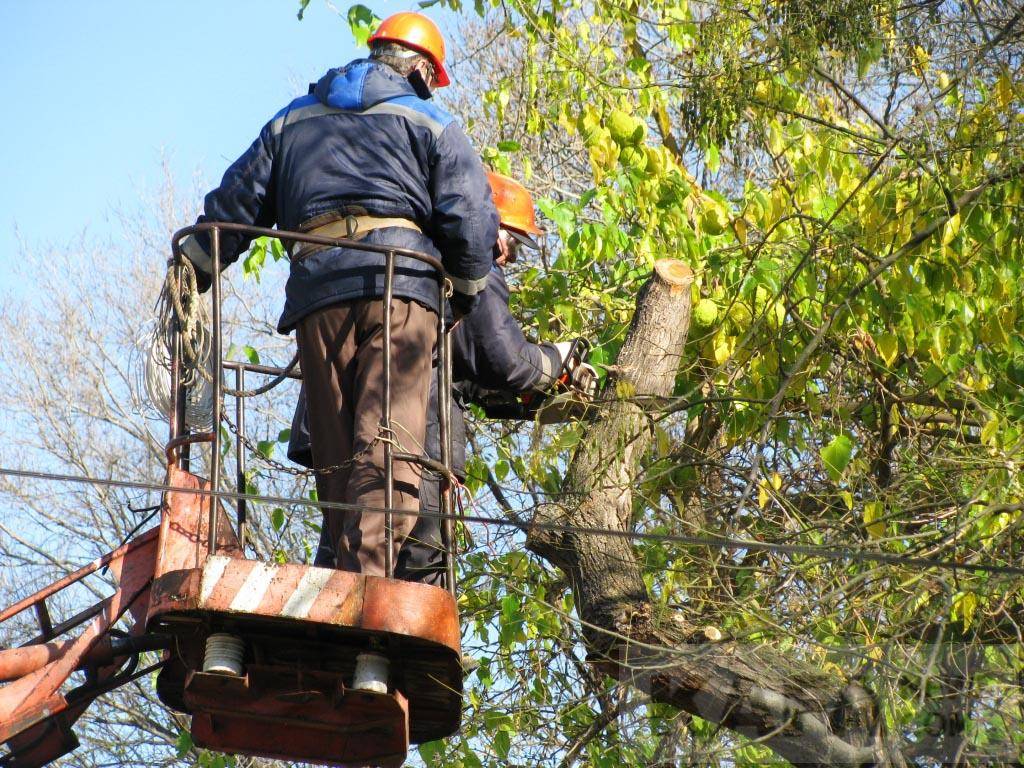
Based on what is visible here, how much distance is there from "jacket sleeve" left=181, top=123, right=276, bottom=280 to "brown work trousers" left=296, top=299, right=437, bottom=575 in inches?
19.2

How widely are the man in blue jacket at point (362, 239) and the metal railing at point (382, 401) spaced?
65 millimetres

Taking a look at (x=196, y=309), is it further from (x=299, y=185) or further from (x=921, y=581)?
(x=921, y=581)

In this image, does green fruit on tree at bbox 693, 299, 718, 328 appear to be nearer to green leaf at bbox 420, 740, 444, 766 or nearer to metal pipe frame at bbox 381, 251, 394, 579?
metal pipe frame at bbox 381, 251, 394, 579

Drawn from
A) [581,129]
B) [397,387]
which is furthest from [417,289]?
[581,129]

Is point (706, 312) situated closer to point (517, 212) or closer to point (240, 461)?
point (517, 212)

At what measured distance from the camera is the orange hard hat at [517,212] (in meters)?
6.29

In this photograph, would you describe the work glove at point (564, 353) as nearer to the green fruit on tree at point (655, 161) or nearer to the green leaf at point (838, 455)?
the green leaf at point (838, 455)

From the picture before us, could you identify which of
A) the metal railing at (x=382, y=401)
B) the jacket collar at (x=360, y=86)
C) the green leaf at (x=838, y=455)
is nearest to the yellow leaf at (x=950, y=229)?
the green leaf at (x=838, y=455)

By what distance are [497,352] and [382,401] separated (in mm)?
1020

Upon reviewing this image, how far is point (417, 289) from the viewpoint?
4.84 meters

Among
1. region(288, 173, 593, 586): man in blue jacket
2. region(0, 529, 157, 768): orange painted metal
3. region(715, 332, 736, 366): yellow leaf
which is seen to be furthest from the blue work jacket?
region(715, 332, 736, 366): yellow leaf

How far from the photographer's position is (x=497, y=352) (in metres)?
5.57

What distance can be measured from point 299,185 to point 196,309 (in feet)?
1.80

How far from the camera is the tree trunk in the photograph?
460cm
